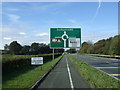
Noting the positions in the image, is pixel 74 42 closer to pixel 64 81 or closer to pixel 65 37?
pixel 65 37

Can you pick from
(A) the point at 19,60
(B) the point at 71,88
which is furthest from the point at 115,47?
(B) the point at 71,88

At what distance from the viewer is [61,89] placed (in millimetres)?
9359

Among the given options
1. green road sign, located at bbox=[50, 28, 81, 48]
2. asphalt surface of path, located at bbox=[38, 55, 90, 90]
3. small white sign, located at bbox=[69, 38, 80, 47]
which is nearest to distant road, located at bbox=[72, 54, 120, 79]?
asphalt surface of path, located at bbox=[38, 55, 90, 90]

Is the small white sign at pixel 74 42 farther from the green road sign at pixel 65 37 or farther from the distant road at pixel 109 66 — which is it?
the distant road at pixel 109 66

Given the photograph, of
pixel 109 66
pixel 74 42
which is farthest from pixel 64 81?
pixel 74 42

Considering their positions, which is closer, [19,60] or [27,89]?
[27,89]

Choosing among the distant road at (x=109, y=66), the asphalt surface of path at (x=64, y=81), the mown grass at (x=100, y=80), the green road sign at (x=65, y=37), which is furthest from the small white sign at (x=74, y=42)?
the mown grass at (x=100, y=80)

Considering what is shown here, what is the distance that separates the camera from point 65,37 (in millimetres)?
28000

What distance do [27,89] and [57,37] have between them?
19.3 metres

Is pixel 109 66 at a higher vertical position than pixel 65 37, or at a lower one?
lower

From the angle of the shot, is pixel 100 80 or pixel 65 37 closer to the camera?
pixel 100 80

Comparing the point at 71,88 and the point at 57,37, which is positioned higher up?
the point at 57,37

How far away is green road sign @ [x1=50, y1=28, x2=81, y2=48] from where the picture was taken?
27.8 metres

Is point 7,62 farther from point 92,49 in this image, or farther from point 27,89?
point 92,49
